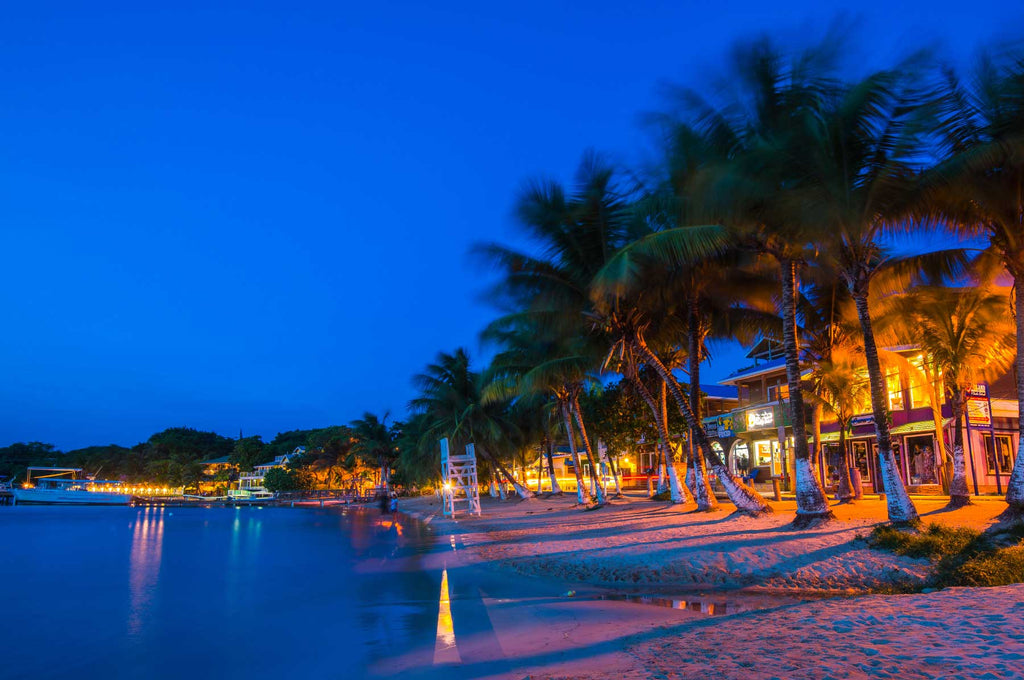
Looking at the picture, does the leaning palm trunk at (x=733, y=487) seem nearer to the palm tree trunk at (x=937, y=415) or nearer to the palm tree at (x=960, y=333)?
the palm tree at (x=960, y=333)

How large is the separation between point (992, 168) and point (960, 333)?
6.02m

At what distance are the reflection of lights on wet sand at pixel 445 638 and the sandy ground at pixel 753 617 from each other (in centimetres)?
25

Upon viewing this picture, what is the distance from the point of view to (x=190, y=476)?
97.2 metres

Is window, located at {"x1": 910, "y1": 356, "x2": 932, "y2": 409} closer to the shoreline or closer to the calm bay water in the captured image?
the shoreline

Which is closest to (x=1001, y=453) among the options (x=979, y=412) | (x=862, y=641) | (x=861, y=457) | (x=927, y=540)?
(x=861, y=457)

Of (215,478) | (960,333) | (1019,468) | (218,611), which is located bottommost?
(215,478)

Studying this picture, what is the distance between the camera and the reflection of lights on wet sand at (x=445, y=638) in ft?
25.7

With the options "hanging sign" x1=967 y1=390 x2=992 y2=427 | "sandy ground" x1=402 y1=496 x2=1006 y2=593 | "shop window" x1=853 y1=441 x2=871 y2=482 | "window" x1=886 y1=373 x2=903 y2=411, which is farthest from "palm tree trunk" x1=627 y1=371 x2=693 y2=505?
"shop window" x1=853 y1=441 x2=871 y2=482

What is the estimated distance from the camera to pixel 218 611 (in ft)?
42.9

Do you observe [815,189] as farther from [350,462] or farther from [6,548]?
[350,462]

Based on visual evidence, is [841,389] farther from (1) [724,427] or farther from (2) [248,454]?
(2) [248,454]

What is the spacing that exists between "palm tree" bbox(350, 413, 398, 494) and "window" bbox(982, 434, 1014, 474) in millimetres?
48559

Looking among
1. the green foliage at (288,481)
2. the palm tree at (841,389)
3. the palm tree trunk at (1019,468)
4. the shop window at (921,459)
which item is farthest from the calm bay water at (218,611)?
the green foliage at (288,481)

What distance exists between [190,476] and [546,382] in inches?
3558
